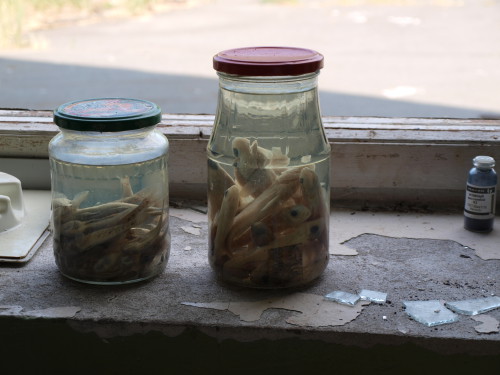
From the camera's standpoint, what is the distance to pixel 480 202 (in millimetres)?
1181

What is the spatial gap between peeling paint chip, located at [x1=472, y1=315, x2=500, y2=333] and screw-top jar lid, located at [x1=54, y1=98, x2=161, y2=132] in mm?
516

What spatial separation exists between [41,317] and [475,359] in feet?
1.90

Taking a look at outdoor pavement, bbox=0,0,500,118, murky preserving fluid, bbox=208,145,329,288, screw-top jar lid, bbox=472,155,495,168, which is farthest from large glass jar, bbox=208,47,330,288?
outdoor pavement, bbox=0,0,500,118

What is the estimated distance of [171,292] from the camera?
3.29 feet

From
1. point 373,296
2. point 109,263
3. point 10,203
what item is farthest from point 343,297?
point 10,203

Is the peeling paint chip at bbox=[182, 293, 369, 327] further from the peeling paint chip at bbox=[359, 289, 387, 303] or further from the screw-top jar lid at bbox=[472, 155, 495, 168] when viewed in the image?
the screw-top jar lid at bbox=[472, 155, 495, 168]

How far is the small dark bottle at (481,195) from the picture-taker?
1164 millimetres

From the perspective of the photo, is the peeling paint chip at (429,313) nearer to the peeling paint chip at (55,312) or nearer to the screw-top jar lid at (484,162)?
the screw-top jar lid at (484,162)

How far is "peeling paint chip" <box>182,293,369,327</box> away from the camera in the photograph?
93cm

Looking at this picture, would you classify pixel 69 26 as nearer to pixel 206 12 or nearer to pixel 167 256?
pixel 206 12

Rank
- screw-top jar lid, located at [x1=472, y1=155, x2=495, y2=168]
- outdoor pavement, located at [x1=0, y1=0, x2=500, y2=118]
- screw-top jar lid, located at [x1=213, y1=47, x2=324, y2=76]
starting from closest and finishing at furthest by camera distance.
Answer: screw-top jar lid, located at [x1=213, y1=47, x2=324, y2=76] → screw-top jar lid, located at [x1=472, y1=155, x2=495, y2=168] → outdoor pavement, located at [x1=0, y1=0, x2=500, y2=118]

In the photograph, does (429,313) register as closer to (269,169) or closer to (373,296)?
(373,296)

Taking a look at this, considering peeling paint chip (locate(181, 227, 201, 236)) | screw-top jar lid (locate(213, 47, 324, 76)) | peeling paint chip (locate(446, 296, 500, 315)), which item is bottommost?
peeling paint chip (locate(181, 227, 201, 236))

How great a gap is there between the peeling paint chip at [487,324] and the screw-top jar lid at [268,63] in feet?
1.32
